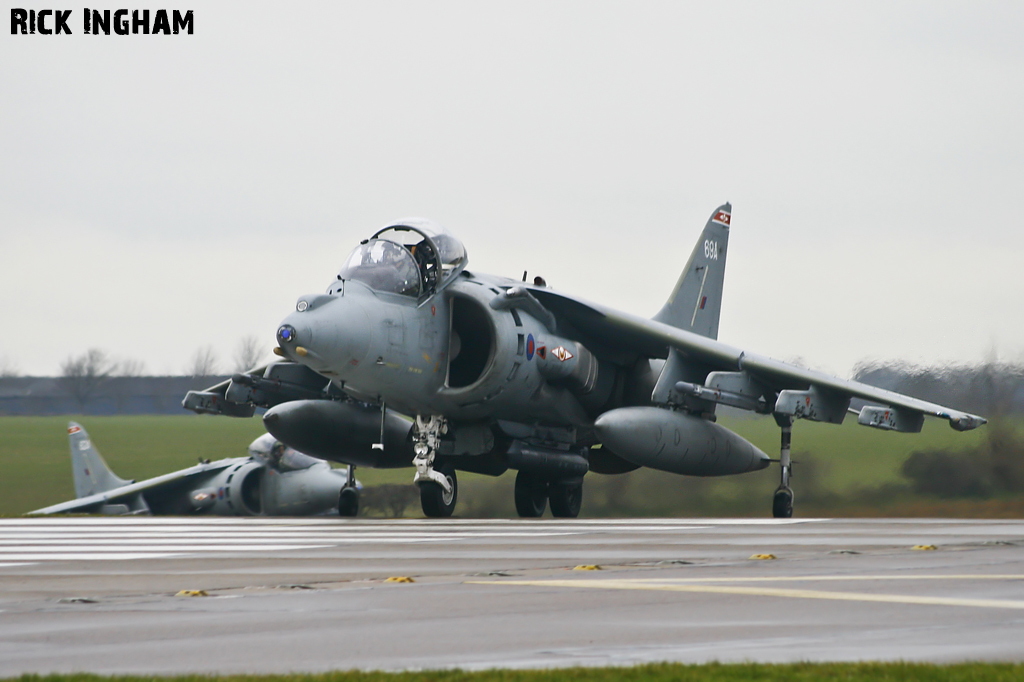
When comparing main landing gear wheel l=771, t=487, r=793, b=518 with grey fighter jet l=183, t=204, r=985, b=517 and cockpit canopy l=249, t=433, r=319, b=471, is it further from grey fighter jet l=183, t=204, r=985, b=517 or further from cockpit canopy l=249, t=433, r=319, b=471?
cockpit canopy l=249, t=433, r=319, b=471

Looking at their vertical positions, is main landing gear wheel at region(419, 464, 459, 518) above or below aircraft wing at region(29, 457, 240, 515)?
above

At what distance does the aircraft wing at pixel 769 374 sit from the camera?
17766 mm

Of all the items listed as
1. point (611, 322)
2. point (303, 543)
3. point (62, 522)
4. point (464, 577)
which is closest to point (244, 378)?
point (62, 522)

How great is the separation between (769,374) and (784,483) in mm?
1559

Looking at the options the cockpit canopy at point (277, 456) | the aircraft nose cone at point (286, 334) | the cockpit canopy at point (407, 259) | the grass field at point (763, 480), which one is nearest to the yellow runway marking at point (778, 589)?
the aircraft nose cone at point (286, 334)

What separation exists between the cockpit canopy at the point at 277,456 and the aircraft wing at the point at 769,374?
6.28 meters

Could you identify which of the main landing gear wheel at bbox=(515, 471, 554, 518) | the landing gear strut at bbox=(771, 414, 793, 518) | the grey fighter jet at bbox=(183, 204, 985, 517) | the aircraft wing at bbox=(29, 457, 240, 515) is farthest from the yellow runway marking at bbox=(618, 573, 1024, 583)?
the aircraft wing at bbox=(29, 457, 240, 515)

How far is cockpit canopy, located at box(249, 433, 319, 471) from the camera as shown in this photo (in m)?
22.9

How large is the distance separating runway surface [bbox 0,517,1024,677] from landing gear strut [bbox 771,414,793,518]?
725 centimetres

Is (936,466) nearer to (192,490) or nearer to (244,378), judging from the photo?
(244,378)

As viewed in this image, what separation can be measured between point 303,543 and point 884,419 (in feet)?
31.0

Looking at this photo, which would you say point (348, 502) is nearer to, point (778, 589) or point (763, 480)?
point (763, 480)

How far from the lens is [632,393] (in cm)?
2033

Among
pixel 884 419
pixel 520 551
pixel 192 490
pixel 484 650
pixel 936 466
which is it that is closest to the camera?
pixel 484 650
